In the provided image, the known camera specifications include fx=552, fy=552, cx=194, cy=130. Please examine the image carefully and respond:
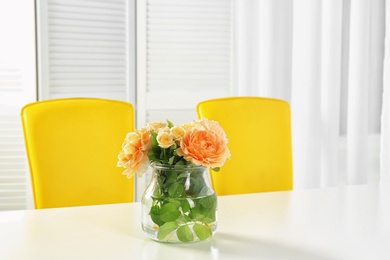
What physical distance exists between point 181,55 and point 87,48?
53cm

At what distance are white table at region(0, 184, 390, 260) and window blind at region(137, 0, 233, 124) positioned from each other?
A: 63.5 inches

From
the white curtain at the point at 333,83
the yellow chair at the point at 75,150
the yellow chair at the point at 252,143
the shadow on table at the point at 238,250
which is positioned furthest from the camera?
the white curtain at the point at 333,83

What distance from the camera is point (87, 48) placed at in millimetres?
2961

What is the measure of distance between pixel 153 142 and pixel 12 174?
76.9 inches

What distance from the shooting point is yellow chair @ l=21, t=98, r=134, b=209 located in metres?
1.65

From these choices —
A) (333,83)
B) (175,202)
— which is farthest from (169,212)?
(333,83)

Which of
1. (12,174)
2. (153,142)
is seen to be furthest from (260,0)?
(153,142)

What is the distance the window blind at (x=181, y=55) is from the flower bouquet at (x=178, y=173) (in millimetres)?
1953

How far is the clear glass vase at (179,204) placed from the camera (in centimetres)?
109

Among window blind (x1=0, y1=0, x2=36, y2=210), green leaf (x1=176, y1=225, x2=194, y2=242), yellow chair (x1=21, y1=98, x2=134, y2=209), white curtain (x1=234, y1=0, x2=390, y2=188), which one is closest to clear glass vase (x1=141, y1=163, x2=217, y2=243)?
green leaf (x1=176, y1=225, x2=194, y2=242)

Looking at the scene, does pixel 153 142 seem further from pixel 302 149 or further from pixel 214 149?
pixel 302 149

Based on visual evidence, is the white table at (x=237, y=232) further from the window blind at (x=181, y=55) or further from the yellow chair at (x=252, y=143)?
the window blind at (x=181, y=55)

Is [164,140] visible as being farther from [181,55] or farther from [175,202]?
[181,55]

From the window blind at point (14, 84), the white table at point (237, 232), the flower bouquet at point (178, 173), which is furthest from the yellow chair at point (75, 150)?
the window blind at point (14, 84)
